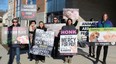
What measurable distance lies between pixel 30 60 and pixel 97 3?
19282 millimetres

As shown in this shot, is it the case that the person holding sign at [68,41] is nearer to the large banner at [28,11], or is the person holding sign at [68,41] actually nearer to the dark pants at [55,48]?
the dark pants at [55,48]

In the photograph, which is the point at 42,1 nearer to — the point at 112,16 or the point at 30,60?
the point at 112,16

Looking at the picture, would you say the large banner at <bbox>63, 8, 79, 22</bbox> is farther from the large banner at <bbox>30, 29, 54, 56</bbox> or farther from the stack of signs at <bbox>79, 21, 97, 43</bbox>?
the large banner at <bbox>30, 29, 54, 56</bbox>

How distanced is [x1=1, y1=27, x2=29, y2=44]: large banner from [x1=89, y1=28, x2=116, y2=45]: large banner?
7.96ft

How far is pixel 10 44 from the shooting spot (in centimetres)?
1067

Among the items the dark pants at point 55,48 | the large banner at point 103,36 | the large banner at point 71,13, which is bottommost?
the dark pants at point 55,48

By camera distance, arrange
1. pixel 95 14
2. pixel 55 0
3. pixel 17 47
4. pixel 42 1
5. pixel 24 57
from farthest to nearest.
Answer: pixel 42 1, pixel 55 0, pixel 95 14, pixel 24 57, pixel 17 47

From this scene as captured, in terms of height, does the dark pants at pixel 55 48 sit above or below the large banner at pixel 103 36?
below

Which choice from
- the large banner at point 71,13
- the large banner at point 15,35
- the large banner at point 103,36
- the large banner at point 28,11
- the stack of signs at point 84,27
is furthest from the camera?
the large banner at point 28,11

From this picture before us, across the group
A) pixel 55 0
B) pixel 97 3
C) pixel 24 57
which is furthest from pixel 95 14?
pixel 24 57

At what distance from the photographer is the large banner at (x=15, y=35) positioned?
1067cm

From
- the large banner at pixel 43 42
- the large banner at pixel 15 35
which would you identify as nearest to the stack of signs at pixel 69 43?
the large banner at pixel 43 42

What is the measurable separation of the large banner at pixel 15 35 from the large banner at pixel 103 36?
95.5 inches

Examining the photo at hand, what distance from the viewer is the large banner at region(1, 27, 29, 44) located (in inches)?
420
